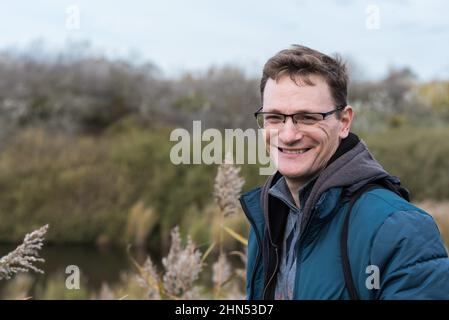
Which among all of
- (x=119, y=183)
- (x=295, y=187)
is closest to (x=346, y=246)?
(x=295, y=187)

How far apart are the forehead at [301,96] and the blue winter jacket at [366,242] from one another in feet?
0.57

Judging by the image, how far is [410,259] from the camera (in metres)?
1.66

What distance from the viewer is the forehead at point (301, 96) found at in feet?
6.72

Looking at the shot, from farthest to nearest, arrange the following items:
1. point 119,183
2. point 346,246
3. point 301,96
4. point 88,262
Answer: point 119,183, point 88,262, point 301,96, point 346,246

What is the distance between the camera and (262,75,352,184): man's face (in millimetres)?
2053

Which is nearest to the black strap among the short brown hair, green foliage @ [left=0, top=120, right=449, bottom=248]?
the short brown hair

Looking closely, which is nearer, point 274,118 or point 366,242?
point 366,242

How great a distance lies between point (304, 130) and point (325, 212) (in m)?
0.32

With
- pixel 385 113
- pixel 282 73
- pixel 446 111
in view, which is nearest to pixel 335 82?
pixel 282 73

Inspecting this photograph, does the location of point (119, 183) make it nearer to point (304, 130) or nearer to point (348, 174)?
point (304, 130)

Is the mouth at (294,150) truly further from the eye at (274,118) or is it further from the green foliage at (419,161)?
the green foliage at (419,161)

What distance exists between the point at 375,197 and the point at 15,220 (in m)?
13.0

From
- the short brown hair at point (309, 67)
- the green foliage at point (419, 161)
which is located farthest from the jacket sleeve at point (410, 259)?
the green foliage at point (419, 161)
